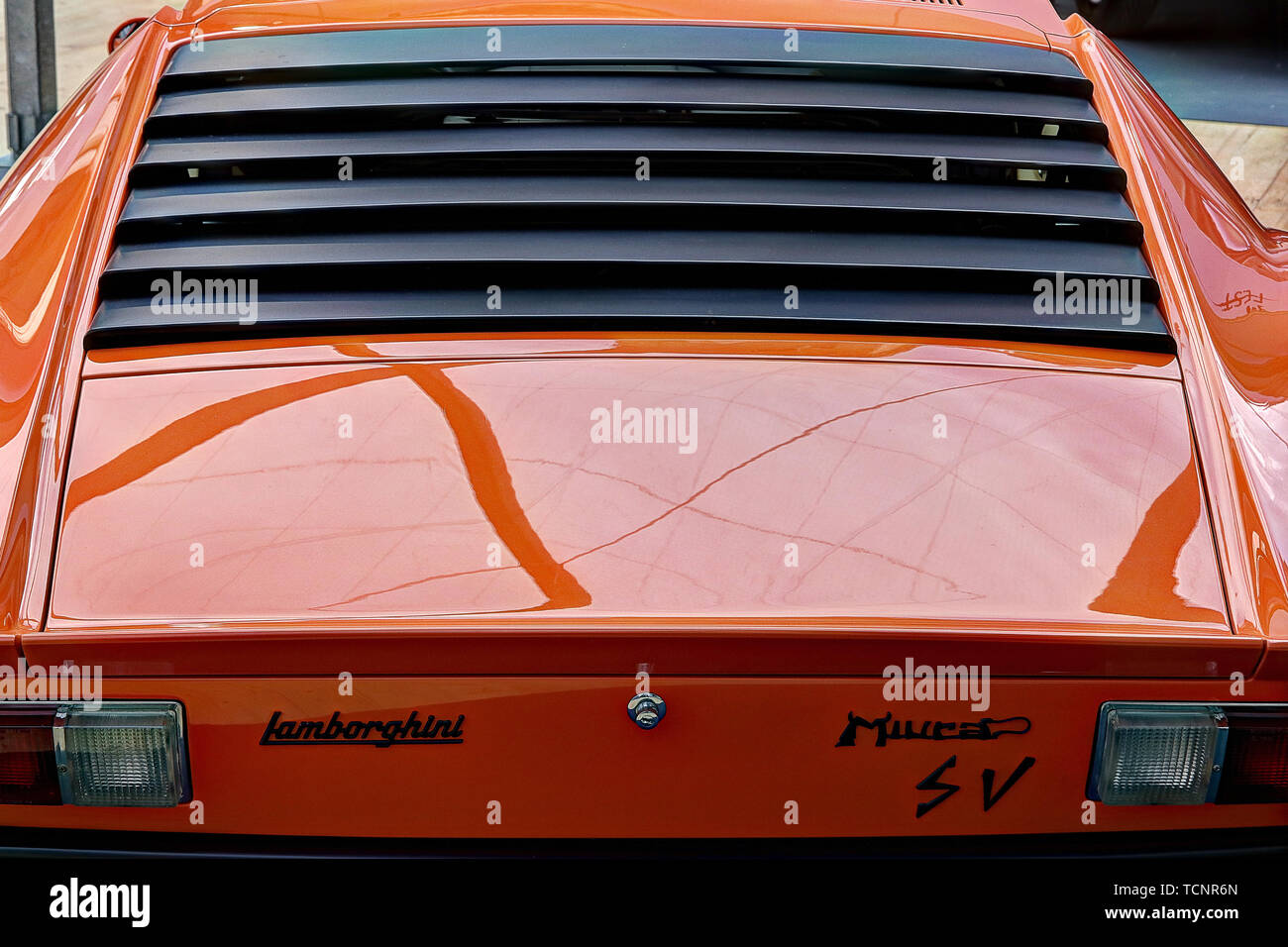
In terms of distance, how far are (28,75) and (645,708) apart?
628cm

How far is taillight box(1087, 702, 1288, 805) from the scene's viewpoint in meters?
1.54

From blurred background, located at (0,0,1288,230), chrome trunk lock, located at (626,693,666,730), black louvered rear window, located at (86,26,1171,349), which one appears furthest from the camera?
blurred background, located at (0,0,1288,230)

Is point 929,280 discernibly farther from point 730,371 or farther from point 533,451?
point 533,451

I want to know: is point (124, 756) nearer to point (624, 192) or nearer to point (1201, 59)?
point (624, 192)

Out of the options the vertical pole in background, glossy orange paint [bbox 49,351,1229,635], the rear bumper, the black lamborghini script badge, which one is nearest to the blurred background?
the vertical pole in background

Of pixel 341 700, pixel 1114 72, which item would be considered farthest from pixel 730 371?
pixel 1114 72

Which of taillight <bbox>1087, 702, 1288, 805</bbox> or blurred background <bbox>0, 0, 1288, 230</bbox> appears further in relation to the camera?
blurred background <bbox>0, 0, 1288, 230</bbox>

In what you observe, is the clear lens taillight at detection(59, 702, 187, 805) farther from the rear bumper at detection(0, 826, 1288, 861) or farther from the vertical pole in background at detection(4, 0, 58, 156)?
the vertical pole in background at detection(4, 0, 58, 156)

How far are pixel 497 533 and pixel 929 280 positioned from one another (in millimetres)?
900

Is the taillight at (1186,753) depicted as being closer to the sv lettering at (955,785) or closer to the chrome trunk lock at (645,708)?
the sv lettering at (955,785)

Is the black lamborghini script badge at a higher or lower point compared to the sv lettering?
higher

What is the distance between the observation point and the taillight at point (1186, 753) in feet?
5.07

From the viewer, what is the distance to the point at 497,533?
161cm

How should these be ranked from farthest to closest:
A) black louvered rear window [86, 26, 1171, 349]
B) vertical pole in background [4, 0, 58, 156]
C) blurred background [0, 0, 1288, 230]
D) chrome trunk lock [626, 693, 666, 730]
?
blurred background [0, 0, 1288, 230] → vertical pole in background [4, 0, 58, 156] → black louvered rear window [86, 26, 1171, 349] → chrome trunk lock [626, 693, 666, 730]
